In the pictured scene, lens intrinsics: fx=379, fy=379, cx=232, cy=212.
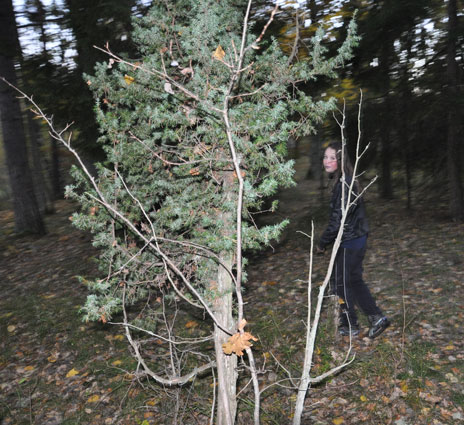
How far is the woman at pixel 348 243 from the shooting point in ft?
12.7

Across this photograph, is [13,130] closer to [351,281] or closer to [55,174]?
[55,174]

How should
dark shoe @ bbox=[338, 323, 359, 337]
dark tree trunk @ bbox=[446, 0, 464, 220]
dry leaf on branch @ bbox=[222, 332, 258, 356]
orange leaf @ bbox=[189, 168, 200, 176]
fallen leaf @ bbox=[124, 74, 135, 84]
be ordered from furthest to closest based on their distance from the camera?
dark tree trunk @ bbox=[446, 0, 464, 220] < dark shoe @ bbox=[338, 323, 359, 337] < fallen leaf @ bbox=[124, 74, 135, 84] < orange leaf @ bbox=[189, 168, 200, 176] < dry leaf on branch @ bbox=[222, 332, 258, 356]

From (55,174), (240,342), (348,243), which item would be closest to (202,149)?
(348,243)

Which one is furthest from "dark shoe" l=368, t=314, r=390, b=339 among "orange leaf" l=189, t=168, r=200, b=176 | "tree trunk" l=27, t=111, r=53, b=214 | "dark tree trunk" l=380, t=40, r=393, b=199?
"tree trunk" l=27, t=111, r=53, b=214

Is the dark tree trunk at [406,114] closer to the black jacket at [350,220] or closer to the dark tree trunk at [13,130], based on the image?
the black jacket at [350,220]

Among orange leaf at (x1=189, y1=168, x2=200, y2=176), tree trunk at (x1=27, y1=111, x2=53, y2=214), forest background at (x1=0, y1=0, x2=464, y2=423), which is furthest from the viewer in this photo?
tree trunk at (x1=27, y1=111, x2=53, y2=214)

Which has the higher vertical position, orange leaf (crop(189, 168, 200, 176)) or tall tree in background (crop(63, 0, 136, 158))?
tall tree in background (crop(63, 0, 136, 158))

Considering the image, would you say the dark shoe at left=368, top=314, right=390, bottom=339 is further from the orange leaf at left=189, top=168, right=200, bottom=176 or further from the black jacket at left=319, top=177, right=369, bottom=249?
the orange leaf at left=189, top=168, right=200, bottom=176

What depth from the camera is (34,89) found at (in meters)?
5.92

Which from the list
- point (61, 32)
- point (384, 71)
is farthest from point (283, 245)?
point (61, 32)

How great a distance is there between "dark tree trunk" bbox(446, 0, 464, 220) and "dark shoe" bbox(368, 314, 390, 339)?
484cm

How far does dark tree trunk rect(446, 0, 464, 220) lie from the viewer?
23.9 feet

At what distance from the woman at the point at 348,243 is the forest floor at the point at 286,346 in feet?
1.25

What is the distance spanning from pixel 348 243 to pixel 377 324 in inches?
43.6
